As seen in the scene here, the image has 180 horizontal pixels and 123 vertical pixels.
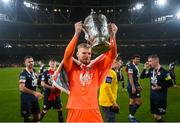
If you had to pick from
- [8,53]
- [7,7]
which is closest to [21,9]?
[7,7]

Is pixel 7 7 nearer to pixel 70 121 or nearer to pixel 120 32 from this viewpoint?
pixel 120 32

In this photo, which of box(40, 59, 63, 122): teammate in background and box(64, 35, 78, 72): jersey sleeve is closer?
box(64, 35, 78, 72): jersey sleeve

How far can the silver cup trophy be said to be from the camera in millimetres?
4363

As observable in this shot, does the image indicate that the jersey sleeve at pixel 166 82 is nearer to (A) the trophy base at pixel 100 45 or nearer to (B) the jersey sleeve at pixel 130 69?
(B) the jersey sleeve at pixel 130 69

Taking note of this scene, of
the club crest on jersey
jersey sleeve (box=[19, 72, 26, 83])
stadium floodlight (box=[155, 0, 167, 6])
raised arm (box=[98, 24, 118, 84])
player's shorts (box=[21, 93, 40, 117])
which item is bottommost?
player's shorts (box=[21, 93, 40, 117])

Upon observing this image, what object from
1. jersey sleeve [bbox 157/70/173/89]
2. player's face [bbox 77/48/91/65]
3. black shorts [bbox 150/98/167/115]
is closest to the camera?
player's face [bbox 77/48/91/65]

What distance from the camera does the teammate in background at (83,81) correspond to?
4.55 m

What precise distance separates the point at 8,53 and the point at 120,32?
21961 mm

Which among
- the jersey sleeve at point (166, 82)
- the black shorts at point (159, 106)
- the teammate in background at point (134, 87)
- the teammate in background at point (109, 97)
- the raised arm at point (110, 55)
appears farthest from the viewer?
the teammate in background at point (134, 87)

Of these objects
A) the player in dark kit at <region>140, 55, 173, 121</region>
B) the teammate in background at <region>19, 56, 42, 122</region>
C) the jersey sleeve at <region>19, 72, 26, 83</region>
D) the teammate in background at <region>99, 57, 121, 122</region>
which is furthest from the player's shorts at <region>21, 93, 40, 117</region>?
the player in dark kit at <region>140, 55, 173, 121</region>

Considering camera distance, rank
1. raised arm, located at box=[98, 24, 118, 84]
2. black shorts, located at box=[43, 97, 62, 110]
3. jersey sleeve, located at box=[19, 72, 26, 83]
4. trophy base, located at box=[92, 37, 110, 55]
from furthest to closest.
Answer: black shorts, located at box=[43, 97, 62, 110] → jersey sleeve, located at box=[19, 72, 26, 83] → raised arm, located at box=[98, 24, 118, 84] → trophy base, located at box=[92, 37, 110, 55]

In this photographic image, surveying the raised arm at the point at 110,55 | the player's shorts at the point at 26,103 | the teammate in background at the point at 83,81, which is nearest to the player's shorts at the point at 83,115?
the teammate in background at the point at 83,81

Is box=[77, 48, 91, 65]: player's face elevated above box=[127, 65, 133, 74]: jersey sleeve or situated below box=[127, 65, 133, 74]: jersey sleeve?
above

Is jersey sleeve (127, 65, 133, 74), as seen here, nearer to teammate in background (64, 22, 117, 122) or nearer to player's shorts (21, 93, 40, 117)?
player's shorts (21, 93, 40, 117)
